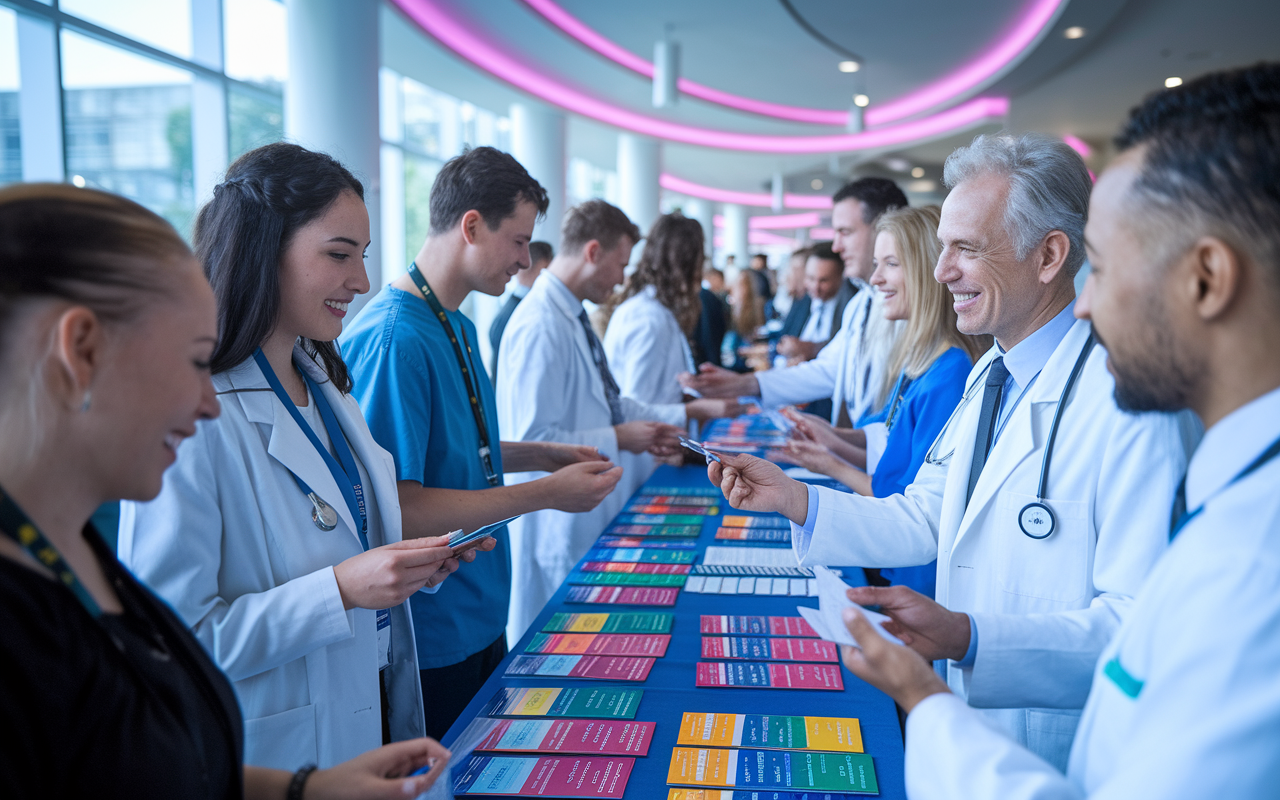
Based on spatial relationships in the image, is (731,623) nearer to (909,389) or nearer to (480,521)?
(480,521)

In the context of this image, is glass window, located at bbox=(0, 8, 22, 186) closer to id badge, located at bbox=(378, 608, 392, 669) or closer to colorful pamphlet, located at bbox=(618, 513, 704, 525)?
colorful pamphlet, located at bbox=(618, 513, 704, 525)

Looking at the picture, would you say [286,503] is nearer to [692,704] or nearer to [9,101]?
[692,704]

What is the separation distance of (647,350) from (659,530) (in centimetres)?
169

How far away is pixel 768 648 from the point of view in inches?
76.1

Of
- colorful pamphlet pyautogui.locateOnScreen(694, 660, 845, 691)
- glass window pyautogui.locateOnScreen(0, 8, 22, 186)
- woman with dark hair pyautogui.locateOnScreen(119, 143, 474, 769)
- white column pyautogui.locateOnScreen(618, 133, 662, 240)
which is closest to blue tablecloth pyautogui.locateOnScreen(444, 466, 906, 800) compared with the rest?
colorful pamphlet pyautogui.locateOnScreen(694, 660, 845, 691)

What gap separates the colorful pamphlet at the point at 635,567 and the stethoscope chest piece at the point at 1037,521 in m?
1.17

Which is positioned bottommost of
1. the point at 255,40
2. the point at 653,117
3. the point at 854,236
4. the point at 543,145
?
the point at 854,236

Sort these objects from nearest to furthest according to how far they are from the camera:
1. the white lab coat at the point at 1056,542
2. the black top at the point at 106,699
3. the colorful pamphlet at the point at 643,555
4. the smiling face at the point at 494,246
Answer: the black top at the point at 106,699 → the white lab coat at the point at 1056,542 → the smiling face at the point at 494,246 → the colorful pamphlet at the point at 643,555

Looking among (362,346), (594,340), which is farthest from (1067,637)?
(594,340)

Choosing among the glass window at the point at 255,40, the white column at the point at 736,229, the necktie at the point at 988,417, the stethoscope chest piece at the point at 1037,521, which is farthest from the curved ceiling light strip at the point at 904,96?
the white column at the point at 736,229

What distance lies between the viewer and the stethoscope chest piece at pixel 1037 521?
1.46m

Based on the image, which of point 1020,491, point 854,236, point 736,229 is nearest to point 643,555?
point 1020,491

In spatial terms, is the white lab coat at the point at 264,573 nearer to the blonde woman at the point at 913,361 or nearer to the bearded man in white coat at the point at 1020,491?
the bearded man in white coat at the point at 1020,491

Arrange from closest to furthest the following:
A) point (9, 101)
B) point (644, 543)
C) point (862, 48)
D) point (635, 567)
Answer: point (635, 567) < point (644, 543) < point (9, 101) < point (862, 48)
